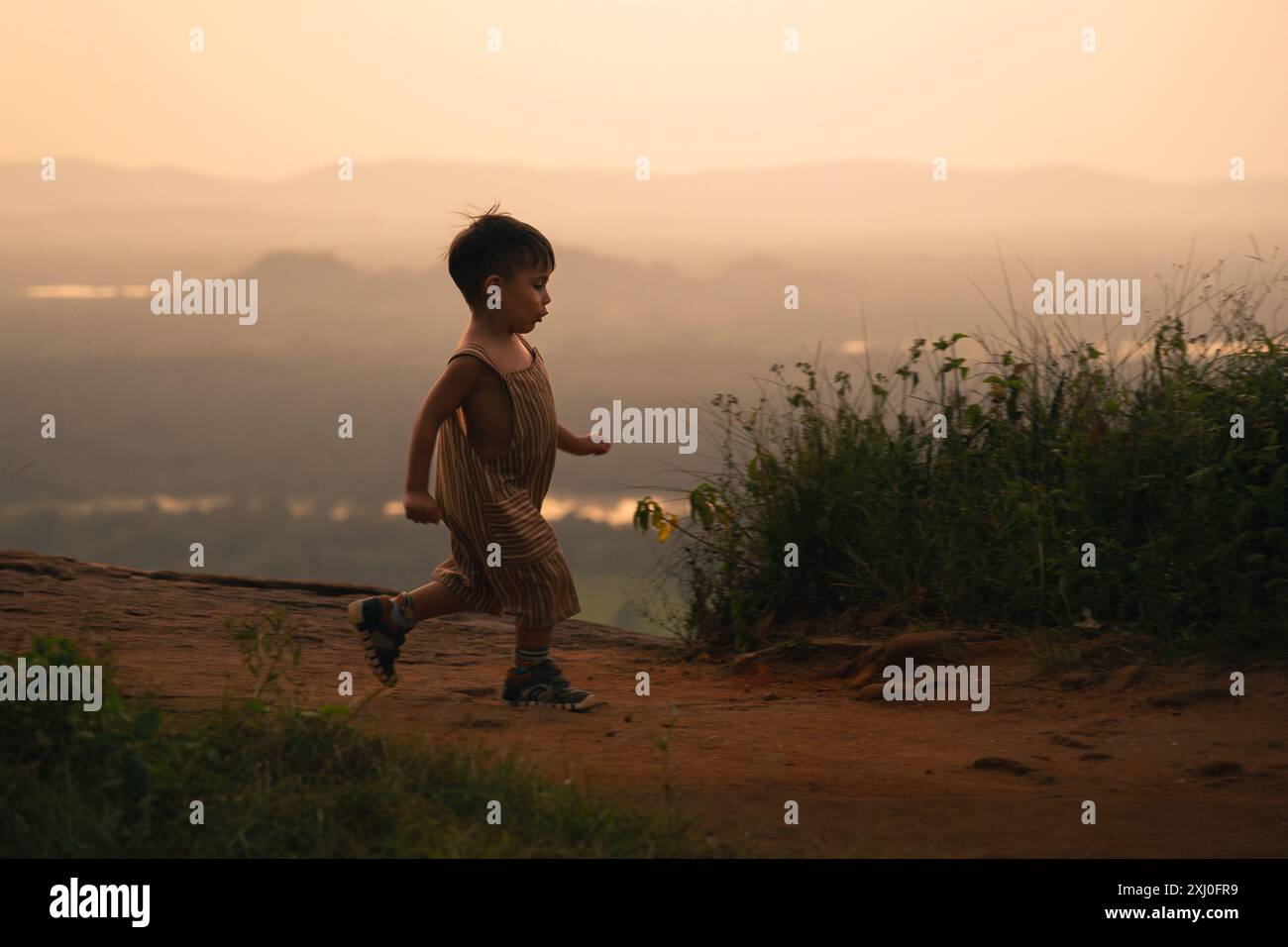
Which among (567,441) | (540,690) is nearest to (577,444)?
(567,441)

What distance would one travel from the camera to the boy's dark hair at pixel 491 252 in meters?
5.26

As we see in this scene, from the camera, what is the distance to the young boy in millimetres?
5199

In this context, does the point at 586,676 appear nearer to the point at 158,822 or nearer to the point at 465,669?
the point at 465,669

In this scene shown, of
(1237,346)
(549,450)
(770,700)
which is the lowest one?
(770,700)

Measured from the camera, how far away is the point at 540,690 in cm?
539

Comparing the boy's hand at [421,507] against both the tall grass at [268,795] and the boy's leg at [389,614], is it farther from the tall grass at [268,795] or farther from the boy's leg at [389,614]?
the tall grass at [268,795]

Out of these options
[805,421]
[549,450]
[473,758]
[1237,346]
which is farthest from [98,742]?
[1237,346]

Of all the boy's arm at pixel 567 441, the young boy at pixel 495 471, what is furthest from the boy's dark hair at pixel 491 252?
the boy's arm at pixel 567 441

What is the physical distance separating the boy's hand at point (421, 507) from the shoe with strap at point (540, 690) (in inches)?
31.2

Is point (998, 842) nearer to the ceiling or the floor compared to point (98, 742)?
nearer to the floor

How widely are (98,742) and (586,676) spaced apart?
10.8ft

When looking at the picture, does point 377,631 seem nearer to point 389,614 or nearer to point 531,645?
point 389,614

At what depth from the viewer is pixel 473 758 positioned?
3.82 metres
